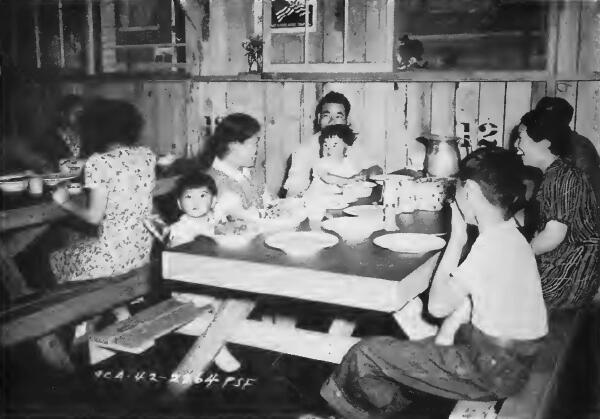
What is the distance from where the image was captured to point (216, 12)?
10.9ft

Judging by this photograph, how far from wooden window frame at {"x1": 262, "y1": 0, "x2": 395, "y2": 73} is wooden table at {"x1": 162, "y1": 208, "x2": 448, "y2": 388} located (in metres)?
1.09

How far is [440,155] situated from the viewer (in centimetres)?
280

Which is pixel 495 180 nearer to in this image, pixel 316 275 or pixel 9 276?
pixel 316 275

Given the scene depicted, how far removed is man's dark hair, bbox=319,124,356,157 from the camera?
3.06m

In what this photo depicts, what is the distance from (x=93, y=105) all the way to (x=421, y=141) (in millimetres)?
1924

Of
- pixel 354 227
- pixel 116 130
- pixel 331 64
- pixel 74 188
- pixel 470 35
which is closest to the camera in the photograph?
pixel 354 227

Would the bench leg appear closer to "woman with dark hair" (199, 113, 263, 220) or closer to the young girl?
"woman with dark hair" (199, 113, 263, 220)

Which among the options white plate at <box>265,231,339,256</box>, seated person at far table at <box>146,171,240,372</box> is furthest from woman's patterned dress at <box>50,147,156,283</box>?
white plate at <box>265,231,339,256</box>

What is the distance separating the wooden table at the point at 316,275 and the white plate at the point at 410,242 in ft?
0.08

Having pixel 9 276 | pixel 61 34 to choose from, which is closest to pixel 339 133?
pixel 9 276

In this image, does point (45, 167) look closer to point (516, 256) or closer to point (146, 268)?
point (146, 268)

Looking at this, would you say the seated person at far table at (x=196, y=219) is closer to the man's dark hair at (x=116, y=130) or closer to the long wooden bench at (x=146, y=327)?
the long wooden bench at (x=146, y=327)

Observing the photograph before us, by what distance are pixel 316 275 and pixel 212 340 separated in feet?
2.34

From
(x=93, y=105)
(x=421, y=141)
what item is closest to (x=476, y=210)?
(x=421, y=141)
